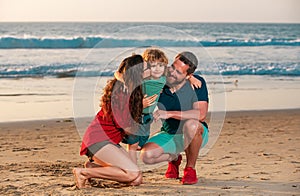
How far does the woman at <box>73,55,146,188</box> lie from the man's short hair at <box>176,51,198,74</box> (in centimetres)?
40

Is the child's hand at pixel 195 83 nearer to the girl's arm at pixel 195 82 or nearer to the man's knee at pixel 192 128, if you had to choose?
the girl's arm at pixel 195 82

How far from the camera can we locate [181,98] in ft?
17.8

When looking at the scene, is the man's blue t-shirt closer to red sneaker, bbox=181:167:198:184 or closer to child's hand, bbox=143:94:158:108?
child's hand, bbox=143:94:158:108

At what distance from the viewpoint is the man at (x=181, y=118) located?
5.36m

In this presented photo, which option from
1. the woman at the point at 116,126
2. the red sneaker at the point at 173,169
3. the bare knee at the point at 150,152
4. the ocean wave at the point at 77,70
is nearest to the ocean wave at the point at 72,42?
the ocean wave at the point at 77,70

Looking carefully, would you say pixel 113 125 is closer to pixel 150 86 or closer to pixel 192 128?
pixel 150 86

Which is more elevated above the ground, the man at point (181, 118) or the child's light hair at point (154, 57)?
the child's light hair at point (154, 57)

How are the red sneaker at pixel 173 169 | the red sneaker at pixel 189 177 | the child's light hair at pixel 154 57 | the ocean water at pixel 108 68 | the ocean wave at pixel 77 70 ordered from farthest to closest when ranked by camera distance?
the ocean wave at pixel 77 70, the ocean water at pixel 108 68, the red sneaker at pixel 173 169, the red sneaker at pixel 189 177, the child's light hair at pixel 154 57

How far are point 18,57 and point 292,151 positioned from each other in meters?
14.9

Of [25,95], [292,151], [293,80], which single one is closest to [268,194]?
[292,151]

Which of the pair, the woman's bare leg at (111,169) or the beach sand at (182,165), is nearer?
the woman's bare leg at (111,169)

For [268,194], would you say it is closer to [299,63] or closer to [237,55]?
[299,63]

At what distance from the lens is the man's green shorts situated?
549 cm

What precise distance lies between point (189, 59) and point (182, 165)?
1.46 metres
